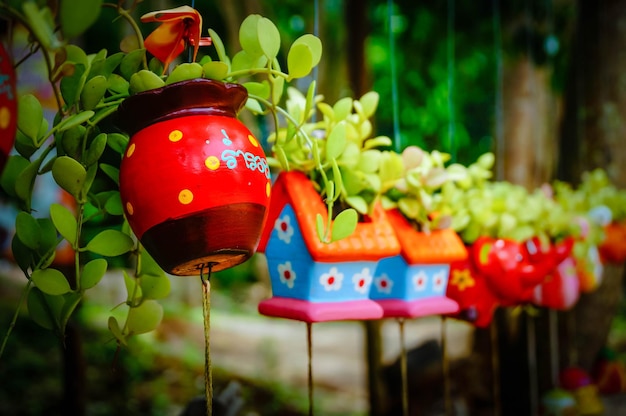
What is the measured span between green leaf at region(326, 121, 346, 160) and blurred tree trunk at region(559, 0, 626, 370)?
5.72 ft

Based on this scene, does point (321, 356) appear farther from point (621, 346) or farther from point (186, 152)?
point (186, 152)

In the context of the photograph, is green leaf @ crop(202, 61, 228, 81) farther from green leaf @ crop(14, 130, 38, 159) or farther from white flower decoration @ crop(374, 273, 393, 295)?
white flower decoration @ crop(374, 273, 393, 295)

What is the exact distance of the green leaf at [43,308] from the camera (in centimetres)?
73

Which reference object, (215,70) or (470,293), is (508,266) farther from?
(215,70)

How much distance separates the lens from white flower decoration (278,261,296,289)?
3.00 ft

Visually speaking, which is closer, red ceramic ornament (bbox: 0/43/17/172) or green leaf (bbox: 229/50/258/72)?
red ceramic ornament (bbox: 0/43/17/172)

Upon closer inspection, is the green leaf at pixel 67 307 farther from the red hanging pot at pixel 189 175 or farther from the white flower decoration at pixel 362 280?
the white flower decoration at pixel 362 280

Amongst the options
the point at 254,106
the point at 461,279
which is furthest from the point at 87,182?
the point at 461,279

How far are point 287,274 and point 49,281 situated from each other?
334mm

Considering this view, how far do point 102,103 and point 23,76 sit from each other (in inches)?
90.6

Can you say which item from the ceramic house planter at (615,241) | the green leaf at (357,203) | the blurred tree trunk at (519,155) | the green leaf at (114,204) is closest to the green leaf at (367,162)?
the green leaf at (357,203)

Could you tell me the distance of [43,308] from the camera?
74 cm

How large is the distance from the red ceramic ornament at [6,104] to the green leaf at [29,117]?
0.14m

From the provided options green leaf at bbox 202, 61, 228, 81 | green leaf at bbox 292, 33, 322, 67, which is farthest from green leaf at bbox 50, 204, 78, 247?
green leaf at bbox 292, 33, 322, 67
